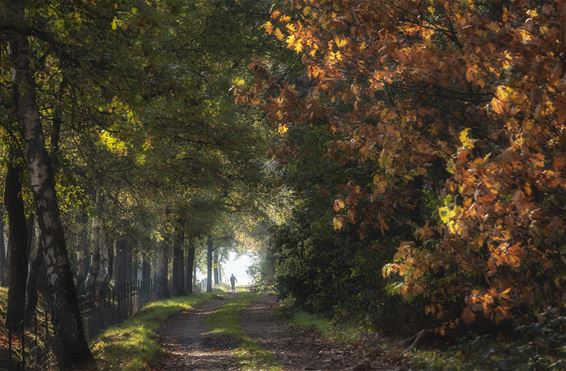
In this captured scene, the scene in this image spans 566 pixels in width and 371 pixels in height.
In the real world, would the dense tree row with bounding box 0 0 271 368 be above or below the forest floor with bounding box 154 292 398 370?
above

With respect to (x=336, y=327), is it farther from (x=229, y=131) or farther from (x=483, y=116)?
(x=483, y=116)

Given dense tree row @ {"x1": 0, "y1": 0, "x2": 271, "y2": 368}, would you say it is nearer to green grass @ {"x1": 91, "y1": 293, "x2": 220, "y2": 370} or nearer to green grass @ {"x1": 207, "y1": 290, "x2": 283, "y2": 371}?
green grass @ {"x1": 91, "y1": 293, "x2": 220, "y2": 370}

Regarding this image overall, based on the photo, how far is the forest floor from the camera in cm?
1284

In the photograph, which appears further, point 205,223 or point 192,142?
point 205,223

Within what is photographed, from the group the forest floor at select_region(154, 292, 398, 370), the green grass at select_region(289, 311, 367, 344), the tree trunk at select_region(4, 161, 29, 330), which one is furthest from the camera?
the green grass at select_region(289, 311, 367, 344)

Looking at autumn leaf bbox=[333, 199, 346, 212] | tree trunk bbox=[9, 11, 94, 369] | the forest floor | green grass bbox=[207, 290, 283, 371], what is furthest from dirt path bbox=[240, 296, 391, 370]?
autumn leaf bbox=[333, 199, 346, 212]

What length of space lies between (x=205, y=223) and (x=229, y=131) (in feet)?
55.6

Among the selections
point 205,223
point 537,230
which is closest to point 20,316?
point 537,230

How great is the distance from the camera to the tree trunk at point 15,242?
48.6 ft

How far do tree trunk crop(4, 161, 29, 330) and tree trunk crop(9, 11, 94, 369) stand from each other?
484 centimetres

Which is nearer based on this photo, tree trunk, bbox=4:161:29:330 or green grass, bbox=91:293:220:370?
green grass, bbox=91:293:220:370

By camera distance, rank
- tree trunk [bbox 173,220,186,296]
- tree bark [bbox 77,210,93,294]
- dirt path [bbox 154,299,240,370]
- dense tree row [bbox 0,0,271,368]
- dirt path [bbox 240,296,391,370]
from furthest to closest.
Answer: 1. tree trunk [bbox 173,220,186,296]
2. tree bark [bbox 77,210,93,294]
3. dirt path [bbox 154,299,240,370]
4. dirt path [bbox 240,296,391,370]
5. dense tree row [bbox 0,0,271,368]

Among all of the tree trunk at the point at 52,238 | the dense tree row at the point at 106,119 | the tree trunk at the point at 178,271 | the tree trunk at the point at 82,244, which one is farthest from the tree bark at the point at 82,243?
the tree trunk at the point at 52,238

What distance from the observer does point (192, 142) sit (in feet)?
56.4
